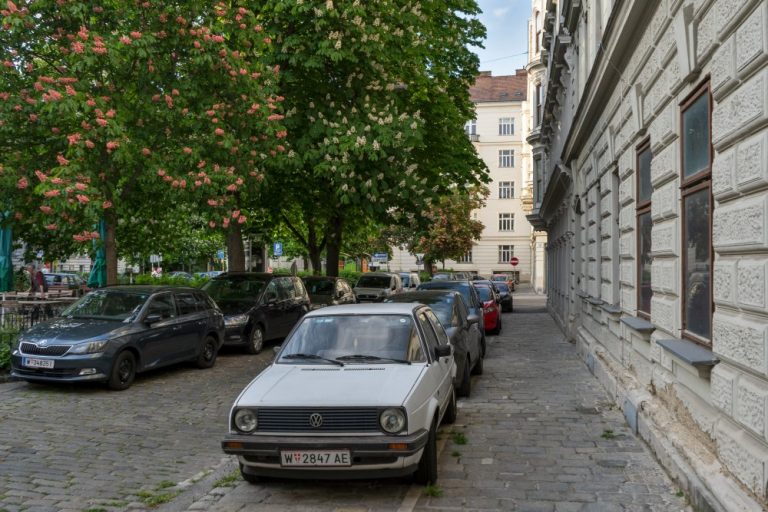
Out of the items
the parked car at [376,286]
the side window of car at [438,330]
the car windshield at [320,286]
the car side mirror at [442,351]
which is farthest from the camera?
the parked car at [376,286]

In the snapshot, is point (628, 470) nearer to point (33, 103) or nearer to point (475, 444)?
point (475, 444)

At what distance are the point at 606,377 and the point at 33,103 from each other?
10016mm

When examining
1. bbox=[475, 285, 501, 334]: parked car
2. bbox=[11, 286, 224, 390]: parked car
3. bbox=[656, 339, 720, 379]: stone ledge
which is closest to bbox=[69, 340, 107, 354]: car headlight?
bbox=[11, 286, 224, 390]: parked car

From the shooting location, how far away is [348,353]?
6.80 m

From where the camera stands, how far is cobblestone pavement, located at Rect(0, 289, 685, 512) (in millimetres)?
5750

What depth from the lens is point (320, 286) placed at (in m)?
22.6

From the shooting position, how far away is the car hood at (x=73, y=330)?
412 inches

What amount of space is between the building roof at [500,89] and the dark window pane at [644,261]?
62.8 metres

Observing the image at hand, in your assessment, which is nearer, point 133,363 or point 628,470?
point 628,470

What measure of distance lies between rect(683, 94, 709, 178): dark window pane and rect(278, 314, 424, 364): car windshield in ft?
A: 9.76

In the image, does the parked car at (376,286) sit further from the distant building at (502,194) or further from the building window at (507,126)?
the building window at (507,126)

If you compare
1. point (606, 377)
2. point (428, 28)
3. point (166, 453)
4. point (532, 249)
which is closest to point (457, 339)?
point (606, 377)

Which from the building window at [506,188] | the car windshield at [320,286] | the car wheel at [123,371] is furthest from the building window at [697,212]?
the building window at [506,188]

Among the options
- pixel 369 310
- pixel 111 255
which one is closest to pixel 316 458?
pixel 369 310
